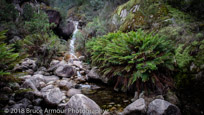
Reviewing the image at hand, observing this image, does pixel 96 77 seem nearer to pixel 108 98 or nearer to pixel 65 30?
pixel 108 98

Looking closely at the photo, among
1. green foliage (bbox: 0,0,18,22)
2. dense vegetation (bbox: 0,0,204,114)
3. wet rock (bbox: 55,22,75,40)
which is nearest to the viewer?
dense vegetation (bbox: 0,0,204,114)

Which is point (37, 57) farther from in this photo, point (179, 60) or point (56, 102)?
point (179, 60)

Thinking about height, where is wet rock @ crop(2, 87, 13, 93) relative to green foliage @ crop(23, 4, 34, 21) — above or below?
below

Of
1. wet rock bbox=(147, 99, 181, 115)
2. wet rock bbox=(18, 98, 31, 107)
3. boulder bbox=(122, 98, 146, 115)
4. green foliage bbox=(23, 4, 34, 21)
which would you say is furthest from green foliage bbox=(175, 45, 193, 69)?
green foliage bbox=(23, 4, 34, 21)

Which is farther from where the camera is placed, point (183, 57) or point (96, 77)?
point (96, 77)

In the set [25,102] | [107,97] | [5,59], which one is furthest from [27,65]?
[107,97]

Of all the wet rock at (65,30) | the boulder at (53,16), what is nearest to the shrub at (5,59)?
the boulder at (53,16)

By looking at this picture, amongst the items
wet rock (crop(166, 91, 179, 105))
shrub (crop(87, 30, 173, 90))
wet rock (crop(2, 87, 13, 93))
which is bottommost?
wet rock (crop(166, 91, 179, 105))

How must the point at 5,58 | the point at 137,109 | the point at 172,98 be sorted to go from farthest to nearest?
the point at 172,98 → the point at 137,109 → the point at 5,58

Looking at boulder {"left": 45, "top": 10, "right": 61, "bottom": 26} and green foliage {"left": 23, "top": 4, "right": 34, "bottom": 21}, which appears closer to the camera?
green foliage {"left": 23, "top": 4, "right": 34, "bottom": 21}

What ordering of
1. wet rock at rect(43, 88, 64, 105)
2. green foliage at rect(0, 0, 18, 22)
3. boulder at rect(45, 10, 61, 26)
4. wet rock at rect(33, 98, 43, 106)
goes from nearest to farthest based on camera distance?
wet rock at rect(33, 98, 43, 106) → wet rock at rect(43, 88, 64, 105) → green foliage at rect(0, 0, 18, 22) → boulder at rect(45, 10, 61, 26)

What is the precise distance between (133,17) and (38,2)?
13496 mm

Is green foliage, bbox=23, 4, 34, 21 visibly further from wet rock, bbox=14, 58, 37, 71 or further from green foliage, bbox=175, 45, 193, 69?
green foliage, bbox=175, 45, 193, 69

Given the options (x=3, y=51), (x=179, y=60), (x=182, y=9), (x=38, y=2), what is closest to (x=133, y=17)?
(x=182, y=9)
